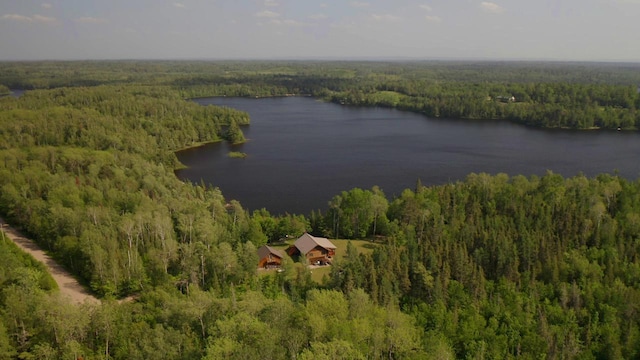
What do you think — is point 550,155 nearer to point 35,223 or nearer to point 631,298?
point 631,298

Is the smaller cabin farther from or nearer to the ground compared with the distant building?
nearer to the ground

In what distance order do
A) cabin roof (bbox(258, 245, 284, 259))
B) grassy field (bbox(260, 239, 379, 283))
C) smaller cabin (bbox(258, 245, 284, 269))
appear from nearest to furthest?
1. grassy field (bbox(260, 239, 379, 283))
2. smaller cabin (bbox(258, 245, 284, 269))
3. cabin roof (bbox(258, 245, 284, 259))

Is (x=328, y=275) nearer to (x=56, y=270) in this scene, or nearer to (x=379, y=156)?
(x=56, y=270)

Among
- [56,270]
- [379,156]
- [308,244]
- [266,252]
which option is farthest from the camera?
[379,156]

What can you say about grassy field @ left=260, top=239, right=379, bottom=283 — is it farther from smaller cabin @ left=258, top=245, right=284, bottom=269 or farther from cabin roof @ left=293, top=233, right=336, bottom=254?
cabin roof @ left=293, top=233, right=336, bottom=254

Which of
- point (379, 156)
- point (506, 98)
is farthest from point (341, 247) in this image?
point (506, 98)

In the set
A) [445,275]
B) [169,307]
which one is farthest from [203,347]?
[445,275]

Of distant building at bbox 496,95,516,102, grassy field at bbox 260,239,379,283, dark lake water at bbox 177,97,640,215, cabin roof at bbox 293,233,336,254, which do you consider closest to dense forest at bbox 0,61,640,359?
grassy field at bbox 260,239,379,283
